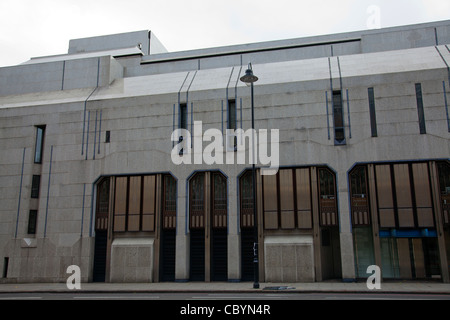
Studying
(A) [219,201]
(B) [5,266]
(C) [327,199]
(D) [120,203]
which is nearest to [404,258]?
(C) [327,199]

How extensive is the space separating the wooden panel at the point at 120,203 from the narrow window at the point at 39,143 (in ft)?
24.7

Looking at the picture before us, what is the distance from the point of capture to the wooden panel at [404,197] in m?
26.0

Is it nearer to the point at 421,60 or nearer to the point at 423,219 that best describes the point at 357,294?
the point at 423,219

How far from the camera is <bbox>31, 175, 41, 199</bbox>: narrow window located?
3189 centimetres

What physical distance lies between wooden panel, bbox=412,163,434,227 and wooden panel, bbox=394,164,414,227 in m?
0.44

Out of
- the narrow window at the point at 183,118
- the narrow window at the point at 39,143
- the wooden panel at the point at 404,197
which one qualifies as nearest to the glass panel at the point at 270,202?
the narrow window at the point at 183,118

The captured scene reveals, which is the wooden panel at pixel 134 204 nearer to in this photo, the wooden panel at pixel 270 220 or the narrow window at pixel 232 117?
the narrow window at pixel 232 117

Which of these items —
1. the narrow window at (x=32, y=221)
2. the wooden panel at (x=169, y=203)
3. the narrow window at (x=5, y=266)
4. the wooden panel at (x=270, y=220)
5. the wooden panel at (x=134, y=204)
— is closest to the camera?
the wooden panel at (x=270, y=220)

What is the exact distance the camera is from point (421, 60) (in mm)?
29016

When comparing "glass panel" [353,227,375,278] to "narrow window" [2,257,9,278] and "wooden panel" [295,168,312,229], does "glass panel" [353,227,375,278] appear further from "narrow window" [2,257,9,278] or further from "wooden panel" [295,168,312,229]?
"narrow window" [2,257,9,278]

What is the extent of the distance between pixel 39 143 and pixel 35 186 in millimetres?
3623

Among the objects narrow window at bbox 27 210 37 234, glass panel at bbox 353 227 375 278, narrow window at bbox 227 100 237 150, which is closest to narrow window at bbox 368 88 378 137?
glass panel at bbox 353 227 375 278

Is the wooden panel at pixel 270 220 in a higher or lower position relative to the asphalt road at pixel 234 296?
higher

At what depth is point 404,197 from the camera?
26.2 meters
